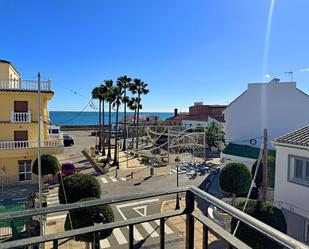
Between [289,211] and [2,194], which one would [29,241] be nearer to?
[289,211]

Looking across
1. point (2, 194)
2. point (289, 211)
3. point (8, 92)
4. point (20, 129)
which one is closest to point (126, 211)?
point (289, 211)

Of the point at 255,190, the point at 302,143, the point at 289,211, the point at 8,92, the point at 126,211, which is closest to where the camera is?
the point at 302,143

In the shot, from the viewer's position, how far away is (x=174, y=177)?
77.5ft

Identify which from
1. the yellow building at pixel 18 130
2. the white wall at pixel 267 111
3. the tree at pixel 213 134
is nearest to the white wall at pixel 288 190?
the white wall at pixel 267 111

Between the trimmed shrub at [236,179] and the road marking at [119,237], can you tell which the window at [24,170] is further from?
the trimmed shrub at [236,179]

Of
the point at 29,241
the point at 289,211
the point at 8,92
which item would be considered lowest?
the point at 289,211

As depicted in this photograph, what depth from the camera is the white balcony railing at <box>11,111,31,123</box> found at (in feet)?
65.9

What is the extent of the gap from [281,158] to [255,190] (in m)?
6.88

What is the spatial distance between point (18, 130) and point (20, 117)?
1.10m

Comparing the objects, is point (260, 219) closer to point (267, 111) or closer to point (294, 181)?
point (294, 181)

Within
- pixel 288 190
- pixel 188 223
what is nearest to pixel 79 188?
pixel 288 190

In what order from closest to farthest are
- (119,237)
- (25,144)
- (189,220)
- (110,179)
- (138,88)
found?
(189,220) → (119,237) → (25,144) → (110,179) → (138,88)

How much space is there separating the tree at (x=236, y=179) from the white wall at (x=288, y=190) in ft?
10.1

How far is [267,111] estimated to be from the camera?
22.6 meters
